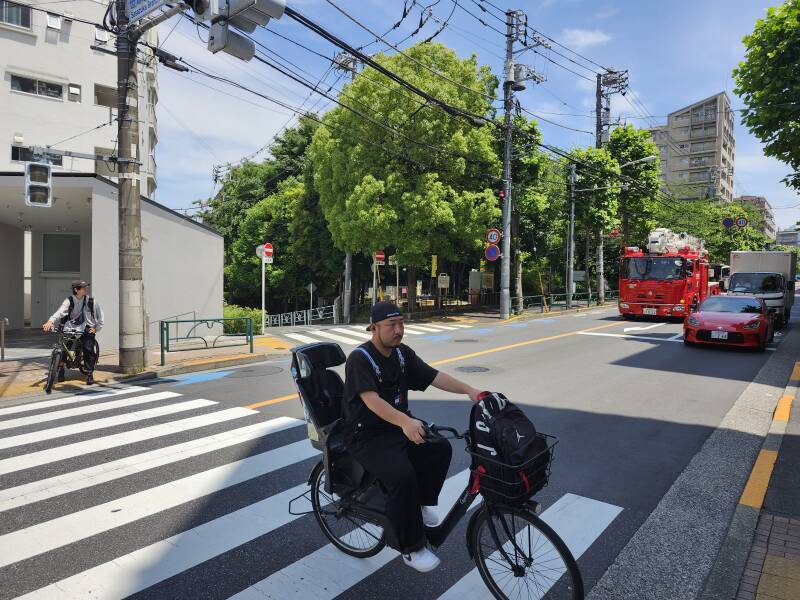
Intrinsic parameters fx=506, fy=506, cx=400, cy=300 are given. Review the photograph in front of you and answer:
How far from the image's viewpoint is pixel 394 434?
3273 millimetres

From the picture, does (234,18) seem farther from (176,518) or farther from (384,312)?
(176,518)

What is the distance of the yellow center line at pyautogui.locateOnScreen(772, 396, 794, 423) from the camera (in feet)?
22.2

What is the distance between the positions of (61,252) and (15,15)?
12010mm

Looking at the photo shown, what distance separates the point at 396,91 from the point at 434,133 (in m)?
2.49

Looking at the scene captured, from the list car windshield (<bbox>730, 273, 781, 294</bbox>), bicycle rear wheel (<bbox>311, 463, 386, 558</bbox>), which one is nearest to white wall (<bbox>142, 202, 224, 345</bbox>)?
bicycle rear wheel (<bbox>311, 463, 386, 558</bbox>)

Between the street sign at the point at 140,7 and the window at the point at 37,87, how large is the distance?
1838 cm

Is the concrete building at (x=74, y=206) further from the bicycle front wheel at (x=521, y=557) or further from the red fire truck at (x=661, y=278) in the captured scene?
the red fire truck at (x=661, y=278)

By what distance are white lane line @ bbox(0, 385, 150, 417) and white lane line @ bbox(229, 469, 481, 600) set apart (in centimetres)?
638

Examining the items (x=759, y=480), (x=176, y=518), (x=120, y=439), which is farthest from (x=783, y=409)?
(x=120, y=439)

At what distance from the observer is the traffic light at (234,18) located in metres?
6.71

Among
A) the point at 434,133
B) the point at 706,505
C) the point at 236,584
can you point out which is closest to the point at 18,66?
the point at 434,133

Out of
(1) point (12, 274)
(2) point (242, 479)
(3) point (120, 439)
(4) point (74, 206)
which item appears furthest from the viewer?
(1) point (12, 274)

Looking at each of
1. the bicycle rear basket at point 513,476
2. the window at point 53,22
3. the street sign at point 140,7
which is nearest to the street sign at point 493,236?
the street sign at point 140,7

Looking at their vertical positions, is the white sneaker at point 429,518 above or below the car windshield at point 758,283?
below
